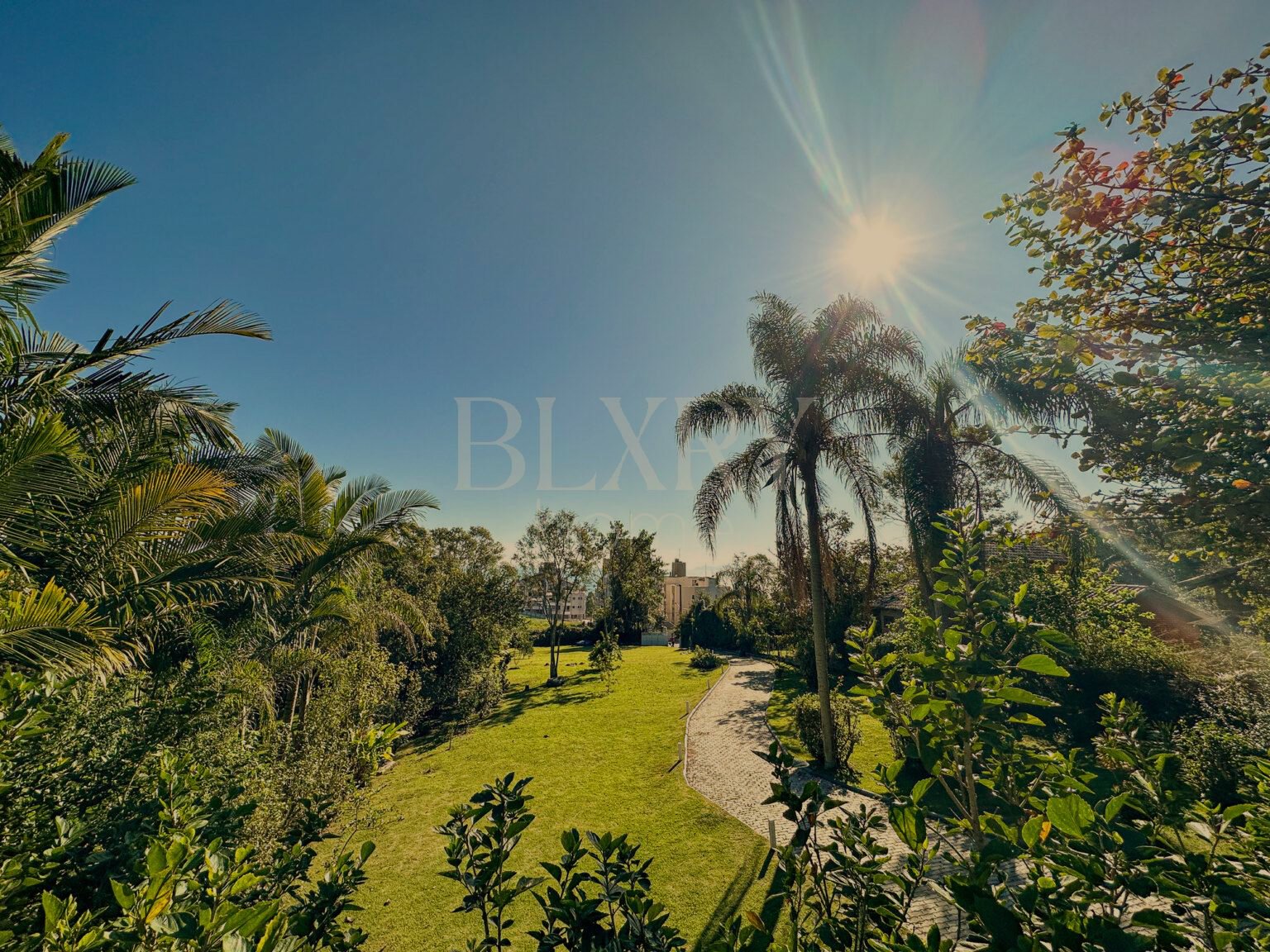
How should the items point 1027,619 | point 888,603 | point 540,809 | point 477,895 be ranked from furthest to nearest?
point 888,603
point 540,809
point 1027,619
point 477,895

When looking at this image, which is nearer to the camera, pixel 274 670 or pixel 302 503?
pixel 274 670

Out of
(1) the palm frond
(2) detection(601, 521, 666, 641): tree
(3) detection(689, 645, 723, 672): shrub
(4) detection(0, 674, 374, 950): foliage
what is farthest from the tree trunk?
(2) detection(601, 521, 666, 641): tree

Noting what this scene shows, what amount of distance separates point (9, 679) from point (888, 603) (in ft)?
92.1

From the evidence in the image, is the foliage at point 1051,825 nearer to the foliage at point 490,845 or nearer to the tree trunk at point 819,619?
the foliage at point 490,845

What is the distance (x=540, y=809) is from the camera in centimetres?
998

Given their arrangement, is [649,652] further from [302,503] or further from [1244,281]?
Answer: [1244,281]

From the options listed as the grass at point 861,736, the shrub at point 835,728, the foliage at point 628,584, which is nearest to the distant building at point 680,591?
the foliage at point 628,584

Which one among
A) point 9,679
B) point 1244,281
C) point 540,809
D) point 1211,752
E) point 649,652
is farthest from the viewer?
point 649,652

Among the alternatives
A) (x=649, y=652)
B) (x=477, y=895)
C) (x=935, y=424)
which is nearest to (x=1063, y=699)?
(x=935, y=424)

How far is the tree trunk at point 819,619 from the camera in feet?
35.4

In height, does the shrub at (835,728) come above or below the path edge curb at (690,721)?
above

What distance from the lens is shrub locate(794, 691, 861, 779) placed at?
37.3 ft

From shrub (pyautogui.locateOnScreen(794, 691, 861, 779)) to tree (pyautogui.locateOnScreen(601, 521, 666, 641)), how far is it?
816 inches

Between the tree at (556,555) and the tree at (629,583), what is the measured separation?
5712 millimetres
